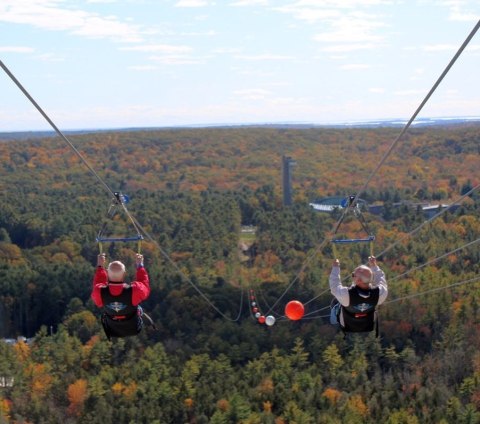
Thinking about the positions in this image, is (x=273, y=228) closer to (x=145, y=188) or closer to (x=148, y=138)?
(x=145, y=188)

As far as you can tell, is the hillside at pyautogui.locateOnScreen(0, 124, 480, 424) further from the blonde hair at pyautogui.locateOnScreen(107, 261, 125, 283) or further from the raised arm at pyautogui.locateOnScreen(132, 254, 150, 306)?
the blonde hair at pyautogui.locateOnScreen(107, 261, 125, 283)

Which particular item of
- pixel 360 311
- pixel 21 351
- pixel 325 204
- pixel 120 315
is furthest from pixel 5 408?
pixel 325 204

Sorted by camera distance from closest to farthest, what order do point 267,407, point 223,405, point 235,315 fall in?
point 267,407 < point 223,405 < point 235,315

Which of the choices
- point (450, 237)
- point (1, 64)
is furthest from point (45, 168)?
point (1, 64)

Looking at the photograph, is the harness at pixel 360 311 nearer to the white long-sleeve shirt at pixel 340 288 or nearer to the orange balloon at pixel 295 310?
the white long-sleeve shirt at pixel 340 288

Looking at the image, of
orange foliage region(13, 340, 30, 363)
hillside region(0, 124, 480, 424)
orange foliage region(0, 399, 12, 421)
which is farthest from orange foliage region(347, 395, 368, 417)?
orange foliage region(13, 340, 30, 363)

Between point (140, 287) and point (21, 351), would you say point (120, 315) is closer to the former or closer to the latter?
point (140, 287)
